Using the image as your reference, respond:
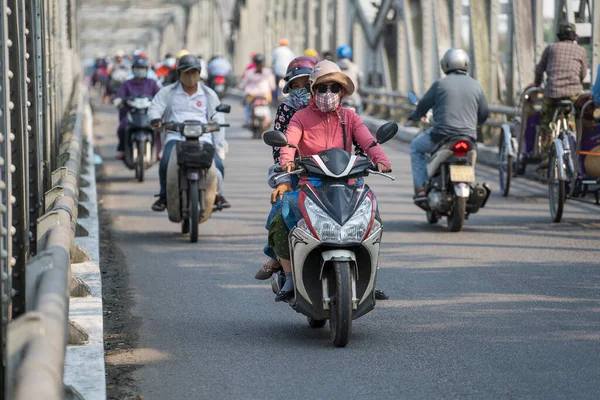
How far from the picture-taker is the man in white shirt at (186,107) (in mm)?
12247

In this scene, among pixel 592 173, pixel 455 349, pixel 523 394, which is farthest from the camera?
pixel 592 173

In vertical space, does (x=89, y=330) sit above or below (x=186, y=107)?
below

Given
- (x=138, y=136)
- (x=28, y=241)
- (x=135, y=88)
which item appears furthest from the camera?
(x=135, y=88)

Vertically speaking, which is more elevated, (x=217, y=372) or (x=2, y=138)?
(x=2, y=138)

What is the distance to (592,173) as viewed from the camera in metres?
12.0

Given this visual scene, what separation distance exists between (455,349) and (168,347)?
1474mm

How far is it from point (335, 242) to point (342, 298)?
28 centimetres

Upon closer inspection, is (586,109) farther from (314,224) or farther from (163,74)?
(163,74)

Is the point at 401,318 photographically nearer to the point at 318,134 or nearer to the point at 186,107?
the point at 318,134

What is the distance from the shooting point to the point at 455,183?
39.4ft

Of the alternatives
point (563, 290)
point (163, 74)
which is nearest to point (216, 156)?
point (563, 290)

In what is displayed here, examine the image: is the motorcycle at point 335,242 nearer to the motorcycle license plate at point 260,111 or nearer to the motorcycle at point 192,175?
the motorcycle at point 192,175

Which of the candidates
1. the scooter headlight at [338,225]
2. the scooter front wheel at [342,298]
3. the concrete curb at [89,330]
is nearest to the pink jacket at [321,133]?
the scooter headlight at [338,225]

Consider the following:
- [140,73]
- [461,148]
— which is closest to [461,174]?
[461,148]
